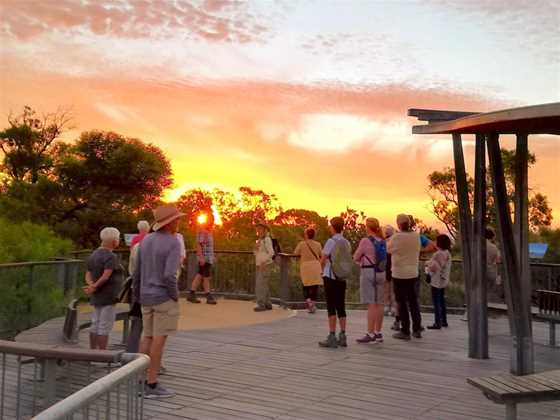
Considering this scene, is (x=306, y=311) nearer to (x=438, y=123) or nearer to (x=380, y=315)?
Answer: (x=380, y=315)

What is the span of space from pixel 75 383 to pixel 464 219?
4767 millimetres

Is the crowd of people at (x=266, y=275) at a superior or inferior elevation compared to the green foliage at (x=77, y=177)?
inferior

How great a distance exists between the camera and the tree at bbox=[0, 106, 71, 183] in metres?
29.4

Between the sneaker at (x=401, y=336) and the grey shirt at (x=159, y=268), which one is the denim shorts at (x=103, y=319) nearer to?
the grey shirt at (x=159, y=268)

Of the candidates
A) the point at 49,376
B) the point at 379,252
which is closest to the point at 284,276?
the point at 379,252

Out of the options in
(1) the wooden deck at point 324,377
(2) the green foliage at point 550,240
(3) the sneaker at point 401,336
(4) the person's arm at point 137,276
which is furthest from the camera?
(2) the green foliage at point 550,240

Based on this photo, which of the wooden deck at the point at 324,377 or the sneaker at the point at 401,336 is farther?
the sneaker at the point at 401,336

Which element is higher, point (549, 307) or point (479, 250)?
point (479, 250)

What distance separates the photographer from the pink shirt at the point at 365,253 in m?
8.98

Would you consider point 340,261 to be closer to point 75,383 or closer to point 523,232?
point 523,232

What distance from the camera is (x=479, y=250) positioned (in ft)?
26.0

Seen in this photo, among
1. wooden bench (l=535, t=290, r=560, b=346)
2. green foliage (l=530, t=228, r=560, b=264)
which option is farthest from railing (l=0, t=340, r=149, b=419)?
green foliage (l=530, t=228, r=560, b=264)

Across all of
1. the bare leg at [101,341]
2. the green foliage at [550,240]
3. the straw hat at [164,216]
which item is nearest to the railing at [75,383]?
the bare leg at [101,341]

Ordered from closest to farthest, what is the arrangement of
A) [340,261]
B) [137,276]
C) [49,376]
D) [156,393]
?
[49,376] → [156,393] → [137,276] → [340,261]
